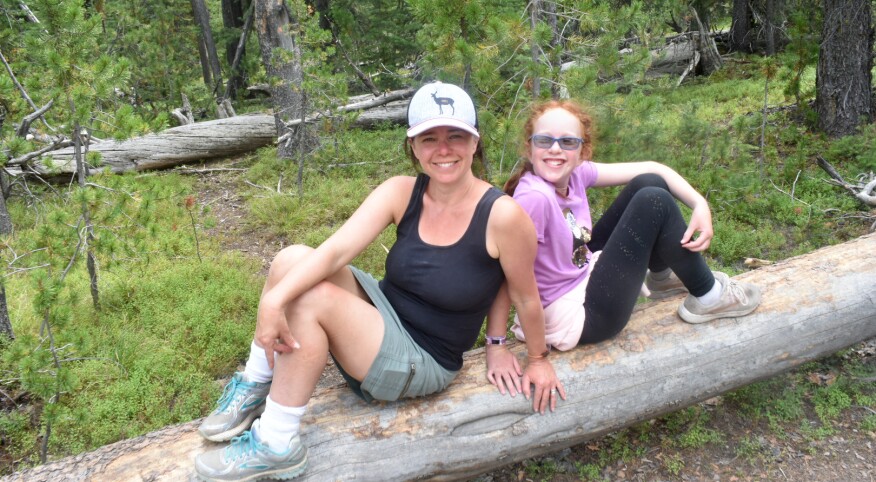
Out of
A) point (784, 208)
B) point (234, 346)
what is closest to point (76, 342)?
point (234, 346)

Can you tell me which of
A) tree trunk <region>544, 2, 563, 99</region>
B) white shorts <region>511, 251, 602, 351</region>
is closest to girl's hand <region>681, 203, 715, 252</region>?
white shorts <region>511, 251, 602, 351</region>

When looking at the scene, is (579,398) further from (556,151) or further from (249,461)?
(249,461)

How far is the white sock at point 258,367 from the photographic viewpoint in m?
2.29

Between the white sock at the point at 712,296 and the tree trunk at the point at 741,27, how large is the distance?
12428 mm

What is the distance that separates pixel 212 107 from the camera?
1117 centimetres

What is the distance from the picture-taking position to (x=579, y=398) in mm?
2656

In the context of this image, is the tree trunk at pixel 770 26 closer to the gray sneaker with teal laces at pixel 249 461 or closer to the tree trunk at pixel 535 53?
the tree trunk at pixel 535 53

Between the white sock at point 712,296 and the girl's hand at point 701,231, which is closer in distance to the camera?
the girl's hand at point 701,231

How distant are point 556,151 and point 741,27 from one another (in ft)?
43.2

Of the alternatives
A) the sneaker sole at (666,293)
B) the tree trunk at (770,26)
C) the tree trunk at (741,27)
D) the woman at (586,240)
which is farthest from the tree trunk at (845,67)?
the tree trunk at (741,27)

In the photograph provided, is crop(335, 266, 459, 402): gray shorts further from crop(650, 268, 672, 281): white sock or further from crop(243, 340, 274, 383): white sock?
crop(650, 268, 672, 281): white sock

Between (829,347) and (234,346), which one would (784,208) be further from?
(234,346)

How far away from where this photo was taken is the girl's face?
2.44 metres

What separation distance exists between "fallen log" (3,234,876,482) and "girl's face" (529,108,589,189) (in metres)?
0.91
